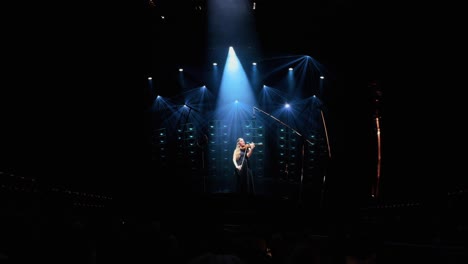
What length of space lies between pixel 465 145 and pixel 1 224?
8.61 m

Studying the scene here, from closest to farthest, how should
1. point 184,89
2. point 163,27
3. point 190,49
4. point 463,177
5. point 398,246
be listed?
1. point 398,246
2. point 463,177
3. point 163,27
4. point 190,49
5. point 184,89

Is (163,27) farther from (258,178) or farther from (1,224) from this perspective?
(1,224)

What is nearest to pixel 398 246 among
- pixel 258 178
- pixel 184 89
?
pixel 258 178

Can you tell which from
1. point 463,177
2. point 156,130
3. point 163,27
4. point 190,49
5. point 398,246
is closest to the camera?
point 398,246

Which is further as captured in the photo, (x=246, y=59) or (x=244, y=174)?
(x=246, y=59)

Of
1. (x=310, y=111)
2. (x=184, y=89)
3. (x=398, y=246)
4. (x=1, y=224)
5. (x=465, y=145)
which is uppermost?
(x=184, y=89)

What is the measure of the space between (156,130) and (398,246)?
41.3 ft

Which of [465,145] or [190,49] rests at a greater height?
[190,49]

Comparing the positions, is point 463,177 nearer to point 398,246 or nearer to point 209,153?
point 398,246

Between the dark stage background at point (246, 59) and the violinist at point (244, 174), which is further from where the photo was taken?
the violinist at point (244, 174)

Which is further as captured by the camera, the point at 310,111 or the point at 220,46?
the point at 310,111

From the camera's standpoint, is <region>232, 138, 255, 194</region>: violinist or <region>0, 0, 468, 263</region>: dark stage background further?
<region>232, 138, 255, 194</region>: violinist

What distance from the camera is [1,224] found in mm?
2982

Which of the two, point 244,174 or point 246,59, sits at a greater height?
point 246,59
